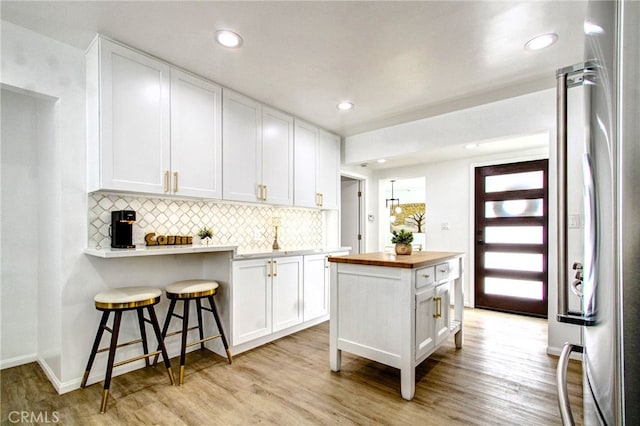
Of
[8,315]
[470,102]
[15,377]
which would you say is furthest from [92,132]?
[470,102]

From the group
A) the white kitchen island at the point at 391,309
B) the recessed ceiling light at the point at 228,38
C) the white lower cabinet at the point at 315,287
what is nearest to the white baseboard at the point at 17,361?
the white lower cabinet at the point at 315,287

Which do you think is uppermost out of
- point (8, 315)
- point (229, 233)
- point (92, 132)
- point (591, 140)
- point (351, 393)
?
point (92, 132)

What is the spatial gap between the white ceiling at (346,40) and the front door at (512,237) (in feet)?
5.51

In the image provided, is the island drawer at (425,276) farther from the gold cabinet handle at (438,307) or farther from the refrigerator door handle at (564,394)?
the refrigerator door handle at (564,394)

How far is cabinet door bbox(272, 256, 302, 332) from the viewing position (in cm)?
314

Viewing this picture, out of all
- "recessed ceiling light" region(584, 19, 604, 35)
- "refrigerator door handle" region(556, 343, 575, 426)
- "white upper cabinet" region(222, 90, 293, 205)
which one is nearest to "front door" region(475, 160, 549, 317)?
"white upper cabinet" region(222, 90, 293, 205)

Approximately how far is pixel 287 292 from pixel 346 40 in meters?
2.39

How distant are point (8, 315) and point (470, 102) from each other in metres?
4.67

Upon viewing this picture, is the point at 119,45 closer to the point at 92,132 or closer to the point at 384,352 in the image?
the point at 92,132

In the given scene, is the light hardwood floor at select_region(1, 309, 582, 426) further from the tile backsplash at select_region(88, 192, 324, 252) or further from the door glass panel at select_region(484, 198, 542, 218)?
the door glass panel at select_region(484, 198, 542, 218)

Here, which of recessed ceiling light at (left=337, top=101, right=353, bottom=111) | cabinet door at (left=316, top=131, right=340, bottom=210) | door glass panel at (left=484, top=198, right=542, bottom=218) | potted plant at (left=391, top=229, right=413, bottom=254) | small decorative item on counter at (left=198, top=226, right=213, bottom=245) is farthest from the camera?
door glass panel at (left=484, top=198, right=542, bottom=218)

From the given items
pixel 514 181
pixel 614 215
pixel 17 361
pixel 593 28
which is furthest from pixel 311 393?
pixel 514 181

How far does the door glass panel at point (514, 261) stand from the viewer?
4.17 m

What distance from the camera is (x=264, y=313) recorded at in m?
3.02
